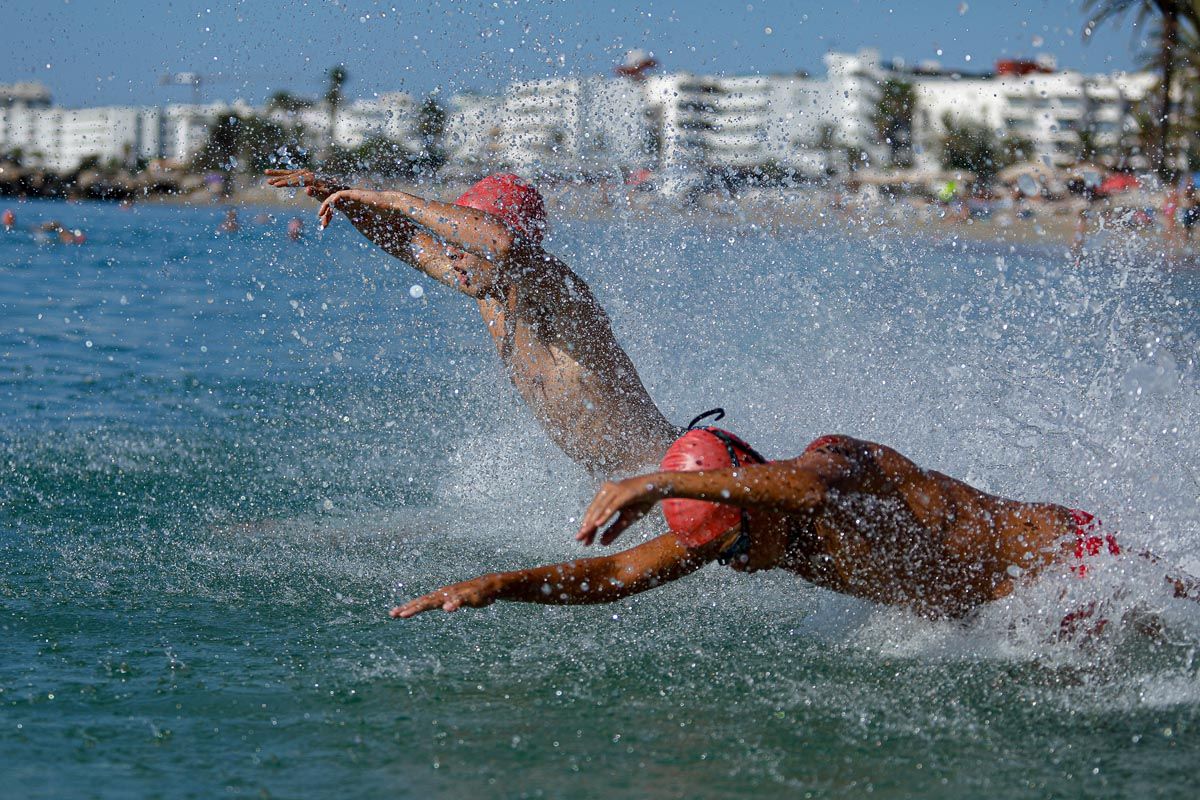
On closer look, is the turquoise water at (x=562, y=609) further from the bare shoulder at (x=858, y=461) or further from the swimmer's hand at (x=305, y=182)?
the swimmer's hand at (x=305, y=182)

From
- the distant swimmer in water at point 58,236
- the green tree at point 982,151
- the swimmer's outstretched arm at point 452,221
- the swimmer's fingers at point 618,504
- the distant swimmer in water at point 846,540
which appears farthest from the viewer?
the green tree at point 982,151

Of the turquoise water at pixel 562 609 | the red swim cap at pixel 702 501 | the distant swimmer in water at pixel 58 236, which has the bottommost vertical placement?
the turquoise water at pixel 562 609

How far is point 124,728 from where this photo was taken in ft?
14.5

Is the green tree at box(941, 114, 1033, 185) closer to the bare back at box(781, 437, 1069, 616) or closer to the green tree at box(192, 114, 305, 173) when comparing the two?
the green tree at box(192, 114, 305, 173)

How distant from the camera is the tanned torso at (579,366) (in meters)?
6.46

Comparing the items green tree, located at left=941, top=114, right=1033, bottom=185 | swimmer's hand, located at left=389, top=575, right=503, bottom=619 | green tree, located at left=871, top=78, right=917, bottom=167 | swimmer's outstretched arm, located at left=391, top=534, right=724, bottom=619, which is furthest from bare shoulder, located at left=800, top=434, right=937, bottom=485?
green tree, located at left=941, top=114, right=1033, bottom=185

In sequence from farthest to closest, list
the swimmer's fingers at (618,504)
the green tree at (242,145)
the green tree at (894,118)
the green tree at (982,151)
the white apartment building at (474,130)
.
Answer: the green tree at (982,151) → the green tree at (242,145) → the green tree at (894,118) → the white apartment building at (474,130) → the swimmer's fingers at (618,504)

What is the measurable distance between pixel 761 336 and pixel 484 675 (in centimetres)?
741

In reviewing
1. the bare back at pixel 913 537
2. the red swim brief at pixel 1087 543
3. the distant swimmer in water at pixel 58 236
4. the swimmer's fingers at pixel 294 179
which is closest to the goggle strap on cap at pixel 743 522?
the bare back at pixel 913 537

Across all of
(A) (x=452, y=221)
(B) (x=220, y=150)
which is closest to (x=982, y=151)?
(B) (x=220, y=150)

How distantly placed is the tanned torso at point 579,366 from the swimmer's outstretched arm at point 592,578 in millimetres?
1866

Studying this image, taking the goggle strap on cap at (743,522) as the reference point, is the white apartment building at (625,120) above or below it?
above

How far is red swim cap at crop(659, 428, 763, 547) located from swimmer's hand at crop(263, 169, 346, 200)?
3.06m

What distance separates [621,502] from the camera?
392cm
